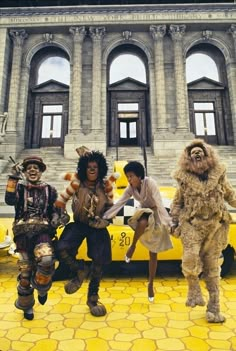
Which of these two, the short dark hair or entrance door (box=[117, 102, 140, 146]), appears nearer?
the short dark hair

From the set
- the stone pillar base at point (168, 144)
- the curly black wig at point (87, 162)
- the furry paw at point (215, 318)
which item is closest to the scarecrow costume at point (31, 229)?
the curly black wig at point (87, 162)

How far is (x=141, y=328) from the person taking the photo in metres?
2.68

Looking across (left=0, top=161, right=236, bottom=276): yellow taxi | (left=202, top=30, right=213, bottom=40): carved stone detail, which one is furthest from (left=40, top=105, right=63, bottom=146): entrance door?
(left=0, top=161, right=236, bottom=276): yellow taxi

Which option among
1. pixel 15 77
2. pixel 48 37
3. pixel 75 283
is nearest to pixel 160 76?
pixel 48 37

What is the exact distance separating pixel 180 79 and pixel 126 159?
24.0 feet

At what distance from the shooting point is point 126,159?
15312 millimetres

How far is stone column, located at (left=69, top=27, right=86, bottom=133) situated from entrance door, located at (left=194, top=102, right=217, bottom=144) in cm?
887

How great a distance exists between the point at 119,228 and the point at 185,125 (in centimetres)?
1493

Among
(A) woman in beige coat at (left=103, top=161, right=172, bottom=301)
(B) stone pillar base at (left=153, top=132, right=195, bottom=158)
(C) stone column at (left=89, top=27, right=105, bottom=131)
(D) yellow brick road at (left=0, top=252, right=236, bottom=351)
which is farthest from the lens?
(C) stone column at (left=89, top=27, right=105, bottom=131)

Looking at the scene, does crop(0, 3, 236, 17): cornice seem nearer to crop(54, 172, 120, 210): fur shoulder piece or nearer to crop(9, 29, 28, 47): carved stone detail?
crop(9, 29, 28, 47): carved stone detail

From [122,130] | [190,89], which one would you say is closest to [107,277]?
[122,130]

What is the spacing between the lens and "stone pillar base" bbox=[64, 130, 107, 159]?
16922mm

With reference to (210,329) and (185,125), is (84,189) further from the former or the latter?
(185,125)

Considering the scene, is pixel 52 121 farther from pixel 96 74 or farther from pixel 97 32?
pixel 97 32
